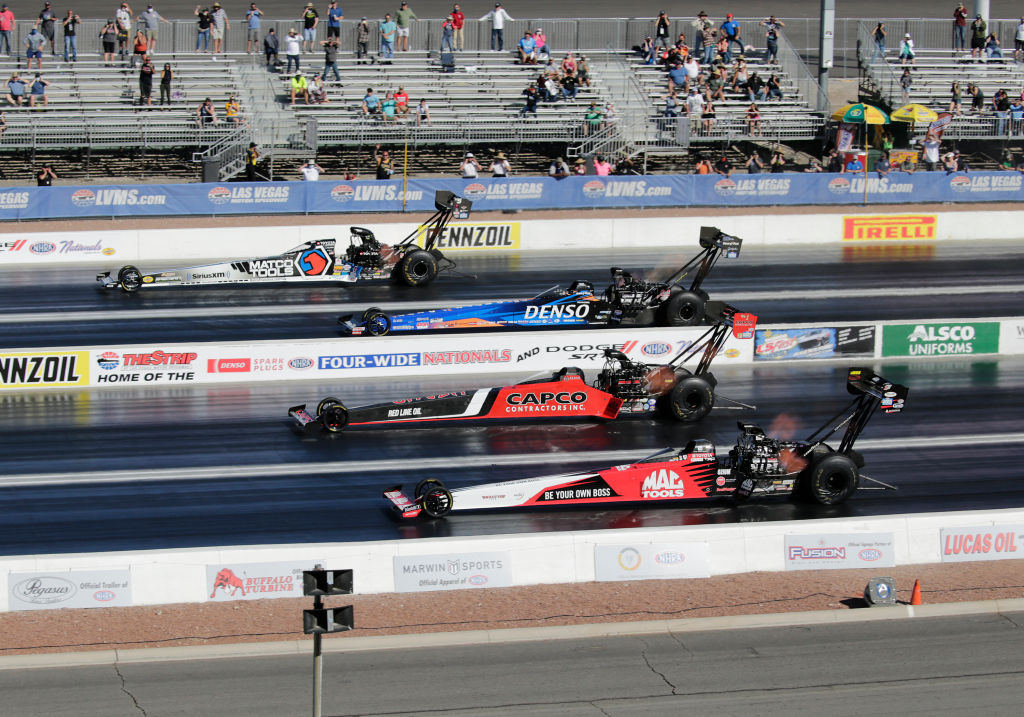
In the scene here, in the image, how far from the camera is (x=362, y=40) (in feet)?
140

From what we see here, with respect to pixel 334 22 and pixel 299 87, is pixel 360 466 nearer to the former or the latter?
pixel 299 87

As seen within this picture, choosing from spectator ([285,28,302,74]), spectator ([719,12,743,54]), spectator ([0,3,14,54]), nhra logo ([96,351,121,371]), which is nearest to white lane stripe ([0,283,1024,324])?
nhra logo ([96,351,121,371])

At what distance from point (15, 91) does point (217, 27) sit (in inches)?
277

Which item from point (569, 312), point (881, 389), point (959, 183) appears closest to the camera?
point (881, 389)

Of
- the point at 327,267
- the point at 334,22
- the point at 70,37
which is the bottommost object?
the point at 327,267

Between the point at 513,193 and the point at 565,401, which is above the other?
the point at 513,193

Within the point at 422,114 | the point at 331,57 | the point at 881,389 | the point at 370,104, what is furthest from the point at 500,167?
the point at 881,389

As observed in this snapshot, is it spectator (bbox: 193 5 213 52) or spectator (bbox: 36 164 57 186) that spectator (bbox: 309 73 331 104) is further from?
spectator (bbox: 36 164 57 186)

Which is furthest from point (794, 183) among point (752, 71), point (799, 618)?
point (799, 618)

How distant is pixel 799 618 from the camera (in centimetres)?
1482

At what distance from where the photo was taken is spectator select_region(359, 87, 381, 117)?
40.5m

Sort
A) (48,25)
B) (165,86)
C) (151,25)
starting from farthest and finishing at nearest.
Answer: (151,25), (48,25), (165,86)

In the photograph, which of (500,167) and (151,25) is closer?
(500,167)

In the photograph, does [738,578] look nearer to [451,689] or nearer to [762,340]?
[451,689]
